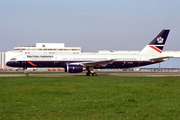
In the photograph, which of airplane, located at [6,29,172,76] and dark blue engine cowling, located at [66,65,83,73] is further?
airplane, located at [6,29,172,76]

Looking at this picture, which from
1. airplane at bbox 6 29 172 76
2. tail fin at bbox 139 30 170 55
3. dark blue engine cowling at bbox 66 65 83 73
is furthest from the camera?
tail fin at bbox 139 30 170 55

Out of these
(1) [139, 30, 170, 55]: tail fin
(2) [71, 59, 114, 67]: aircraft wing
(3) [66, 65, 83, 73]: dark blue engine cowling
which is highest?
(1) [139, 30, 170, 55]: tail fin

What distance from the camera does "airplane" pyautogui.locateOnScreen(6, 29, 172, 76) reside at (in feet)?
135

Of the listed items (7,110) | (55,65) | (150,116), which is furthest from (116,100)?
(55,65)

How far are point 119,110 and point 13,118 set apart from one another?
4.69 metres

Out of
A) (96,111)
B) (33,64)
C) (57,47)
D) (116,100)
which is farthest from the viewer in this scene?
(57,47)

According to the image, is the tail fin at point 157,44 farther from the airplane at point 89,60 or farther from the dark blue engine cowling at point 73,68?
the dark blue engine cowling at point 73,68

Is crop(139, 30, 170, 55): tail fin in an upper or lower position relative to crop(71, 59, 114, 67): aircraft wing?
upper

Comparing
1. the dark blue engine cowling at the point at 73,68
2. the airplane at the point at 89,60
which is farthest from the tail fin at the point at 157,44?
the dark blue engine cowling at the point at 73,68

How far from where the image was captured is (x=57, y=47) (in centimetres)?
11562

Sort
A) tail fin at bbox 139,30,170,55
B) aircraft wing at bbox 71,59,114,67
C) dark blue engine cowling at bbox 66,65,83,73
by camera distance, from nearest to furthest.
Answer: dark blue engine cowling at bbox 66,65,83,73 → aircraft wing at bbox 71,59,114,67 → tail fin at bbox 139,30,170,55

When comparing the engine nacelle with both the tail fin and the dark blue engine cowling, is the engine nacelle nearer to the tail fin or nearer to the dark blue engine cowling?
the dark blue engine cowling

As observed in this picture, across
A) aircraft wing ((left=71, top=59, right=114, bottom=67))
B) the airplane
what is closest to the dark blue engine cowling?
the airplane

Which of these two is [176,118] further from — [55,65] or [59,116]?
[55,65]
